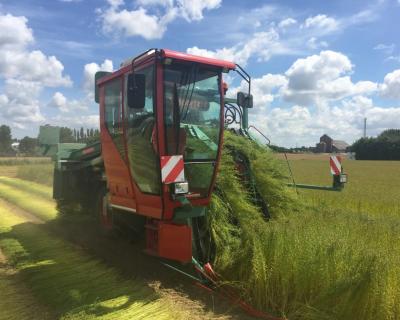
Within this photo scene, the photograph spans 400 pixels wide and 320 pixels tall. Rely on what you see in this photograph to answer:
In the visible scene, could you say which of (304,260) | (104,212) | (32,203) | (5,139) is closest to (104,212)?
(104,212)

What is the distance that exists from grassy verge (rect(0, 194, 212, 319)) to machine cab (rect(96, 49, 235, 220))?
96 centimetres

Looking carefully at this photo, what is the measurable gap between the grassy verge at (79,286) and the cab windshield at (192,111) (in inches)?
68.0

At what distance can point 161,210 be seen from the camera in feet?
17.7

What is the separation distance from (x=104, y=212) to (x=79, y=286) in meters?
2.51

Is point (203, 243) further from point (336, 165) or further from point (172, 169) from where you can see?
point (336, 165)

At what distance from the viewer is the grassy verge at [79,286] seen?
15.0 ft

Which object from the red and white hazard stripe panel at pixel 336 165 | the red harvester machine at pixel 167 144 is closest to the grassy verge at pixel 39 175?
the red harvester machine at pixel 167 144

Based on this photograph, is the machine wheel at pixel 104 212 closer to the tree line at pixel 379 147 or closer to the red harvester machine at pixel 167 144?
the red harvester machine at pixel 167 144

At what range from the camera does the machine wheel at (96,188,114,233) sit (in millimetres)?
7574

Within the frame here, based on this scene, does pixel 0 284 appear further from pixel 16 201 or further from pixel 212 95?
pixel 16 201

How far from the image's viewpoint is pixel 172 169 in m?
5.16

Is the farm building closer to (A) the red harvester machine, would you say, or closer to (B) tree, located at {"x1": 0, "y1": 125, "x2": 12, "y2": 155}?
(B) tree, located at {"x1": 0, "y1": 125, "x2": 12, "y2": 155}

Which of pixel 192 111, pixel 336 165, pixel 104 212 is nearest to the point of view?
pixel 192 111

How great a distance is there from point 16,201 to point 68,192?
191 inches
